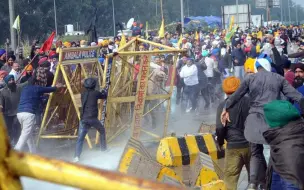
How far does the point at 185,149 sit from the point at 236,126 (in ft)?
6.66

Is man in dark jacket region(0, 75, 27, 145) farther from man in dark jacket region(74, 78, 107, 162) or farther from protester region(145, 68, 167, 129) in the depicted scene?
protester region(145, 68, 167, 129)

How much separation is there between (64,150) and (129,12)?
65550 mm

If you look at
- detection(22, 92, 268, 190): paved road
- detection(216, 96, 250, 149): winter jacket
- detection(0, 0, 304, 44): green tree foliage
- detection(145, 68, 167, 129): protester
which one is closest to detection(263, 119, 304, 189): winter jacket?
detection(216, 96, 250, 149): winter jacket

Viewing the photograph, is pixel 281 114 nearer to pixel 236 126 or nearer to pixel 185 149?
pixel 236 126

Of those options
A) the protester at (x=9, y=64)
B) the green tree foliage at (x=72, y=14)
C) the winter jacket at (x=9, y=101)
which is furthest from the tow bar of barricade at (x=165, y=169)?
the green tree foliage at (x=72, y=14)

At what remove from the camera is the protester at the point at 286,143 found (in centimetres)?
496

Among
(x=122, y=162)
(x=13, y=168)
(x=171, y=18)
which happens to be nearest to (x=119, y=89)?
(x=122, y=162)

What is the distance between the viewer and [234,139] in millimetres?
7695

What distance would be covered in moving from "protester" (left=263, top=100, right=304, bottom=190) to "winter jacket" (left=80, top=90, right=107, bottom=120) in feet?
20.3

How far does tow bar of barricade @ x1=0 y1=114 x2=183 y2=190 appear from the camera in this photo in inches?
53.7

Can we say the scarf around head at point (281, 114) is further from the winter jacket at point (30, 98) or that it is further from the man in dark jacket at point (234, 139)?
the winter jacket at point (30, 98)

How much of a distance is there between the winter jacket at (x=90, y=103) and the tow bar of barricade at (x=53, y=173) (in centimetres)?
975

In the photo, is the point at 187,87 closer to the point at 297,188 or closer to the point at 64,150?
the point at 64,150

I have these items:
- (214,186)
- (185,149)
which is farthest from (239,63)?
(214,186)
